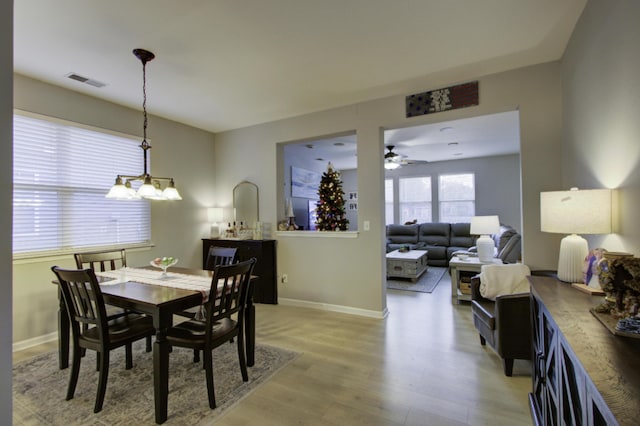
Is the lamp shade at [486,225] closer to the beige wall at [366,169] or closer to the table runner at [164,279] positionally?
the beige wall at [366,169]

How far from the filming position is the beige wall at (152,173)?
3033 mm

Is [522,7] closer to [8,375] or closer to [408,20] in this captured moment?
[408,20]

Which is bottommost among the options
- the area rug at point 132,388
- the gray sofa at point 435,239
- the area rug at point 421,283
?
the area rug at point 132,388

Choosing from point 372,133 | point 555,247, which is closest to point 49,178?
point 372,133

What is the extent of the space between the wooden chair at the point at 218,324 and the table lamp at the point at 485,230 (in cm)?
342

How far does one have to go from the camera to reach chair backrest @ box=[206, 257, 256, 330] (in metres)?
2.00

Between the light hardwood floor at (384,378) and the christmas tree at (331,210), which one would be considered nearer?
the light hardwood floor at (384,378)

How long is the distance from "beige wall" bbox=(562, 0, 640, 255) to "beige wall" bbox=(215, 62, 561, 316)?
0.35 m

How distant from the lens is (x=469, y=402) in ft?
6.63

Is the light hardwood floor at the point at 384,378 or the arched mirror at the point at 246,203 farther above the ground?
the arched mirror at the point at 246,203

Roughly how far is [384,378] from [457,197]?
671cm

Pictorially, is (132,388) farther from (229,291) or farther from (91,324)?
(229,291)

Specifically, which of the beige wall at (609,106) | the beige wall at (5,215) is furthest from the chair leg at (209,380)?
the beige wall at (609,106)

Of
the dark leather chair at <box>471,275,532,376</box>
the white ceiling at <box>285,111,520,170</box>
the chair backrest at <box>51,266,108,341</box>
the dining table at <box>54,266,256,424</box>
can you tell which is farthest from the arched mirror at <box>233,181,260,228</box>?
the dark leather chair at <box>471,275,532,376</box>
